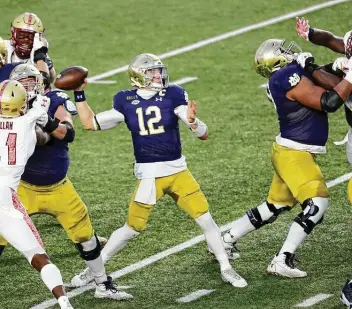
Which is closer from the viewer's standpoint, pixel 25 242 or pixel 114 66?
pixel 25 242

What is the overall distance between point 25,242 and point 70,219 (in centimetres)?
82

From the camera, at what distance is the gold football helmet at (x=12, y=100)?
26.7 feet

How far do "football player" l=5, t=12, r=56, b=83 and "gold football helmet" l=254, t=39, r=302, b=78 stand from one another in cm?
212

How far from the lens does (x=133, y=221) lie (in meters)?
9.04

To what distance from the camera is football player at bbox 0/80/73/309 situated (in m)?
7.99

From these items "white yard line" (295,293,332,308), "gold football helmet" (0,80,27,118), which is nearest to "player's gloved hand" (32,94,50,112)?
"gold football helmet" (0,80,27,118)

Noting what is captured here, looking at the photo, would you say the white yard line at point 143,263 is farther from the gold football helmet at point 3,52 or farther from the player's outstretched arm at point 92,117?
the gold football helmet at point 3,52

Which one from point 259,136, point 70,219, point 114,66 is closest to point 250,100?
point 259,136

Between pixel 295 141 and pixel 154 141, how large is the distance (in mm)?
1093

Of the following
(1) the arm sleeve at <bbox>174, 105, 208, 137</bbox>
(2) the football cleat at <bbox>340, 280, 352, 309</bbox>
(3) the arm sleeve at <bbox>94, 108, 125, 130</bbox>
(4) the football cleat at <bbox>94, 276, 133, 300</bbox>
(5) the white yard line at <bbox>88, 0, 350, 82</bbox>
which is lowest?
(5) the white yard line at <bbox>88, 0, 350, 82</bbox>

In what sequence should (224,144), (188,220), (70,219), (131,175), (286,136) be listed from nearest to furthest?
(70,219)
(286,136)
(188,220)
(131,175)
(224,144)

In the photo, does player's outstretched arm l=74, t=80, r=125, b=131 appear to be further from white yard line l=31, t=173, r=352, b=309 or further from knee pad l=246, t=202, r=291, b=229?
knee pad l=246, t=202, r=291, b=229

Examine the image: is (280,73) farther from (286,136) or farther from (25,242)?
(25,242)

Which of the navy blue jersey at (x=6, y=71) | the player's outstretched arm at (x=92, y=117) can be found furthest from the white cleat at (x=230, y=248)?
the navy blue jersey at (x=6, y=71)
